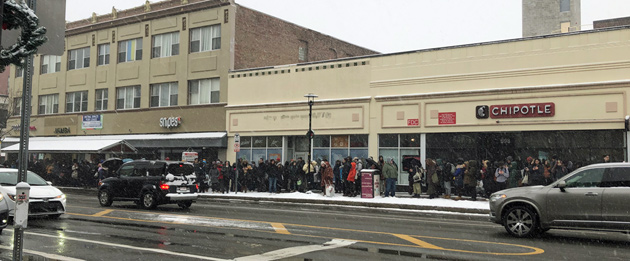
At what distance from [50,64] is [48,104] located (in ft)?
10.1

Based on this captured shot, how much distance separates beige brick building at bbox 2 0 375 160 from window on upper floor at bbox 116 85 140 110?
2.7 inches

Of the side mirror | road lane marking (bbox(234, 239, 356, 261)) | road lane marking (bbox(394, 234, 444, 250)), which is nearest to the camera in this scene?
road lane marking (bbox(234, 239, 356, 261))

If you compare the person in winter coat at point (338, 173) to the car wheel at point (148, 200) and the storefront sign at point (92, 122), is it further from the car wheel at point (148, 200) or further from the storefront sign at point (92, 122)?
the storefront sign at point (92, 122)

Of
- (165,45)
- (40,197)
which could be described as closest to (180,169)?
(40,197)

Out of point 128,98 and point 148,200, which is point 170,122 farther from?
point 148,200

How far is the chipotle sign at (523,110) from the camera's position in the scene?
72.5 feet

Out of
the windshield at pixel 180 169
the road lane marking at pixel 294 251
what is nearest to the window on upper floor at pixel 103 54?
the windshield at pixel 180 169

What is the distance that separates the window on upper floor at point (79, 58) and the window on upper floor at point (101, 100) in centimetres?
257

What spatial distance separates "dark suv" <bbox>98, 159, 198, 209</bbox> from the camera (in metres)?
17.6

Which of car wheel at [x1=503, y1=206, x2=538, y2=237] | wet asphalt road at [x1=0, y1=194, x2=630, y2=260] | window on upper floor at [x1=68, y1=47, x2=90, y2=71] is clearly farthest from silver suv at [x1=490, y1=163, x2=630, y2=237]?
window on upper floor at [x1=68, y1=47, x2=90, y2=71]

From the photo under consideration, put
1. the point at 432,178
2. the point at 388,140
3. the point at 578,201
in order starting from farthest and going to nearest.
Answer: the point at 388,140
the point at 432,178
the point at 578,201

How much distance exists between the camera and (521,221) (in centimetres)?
1167

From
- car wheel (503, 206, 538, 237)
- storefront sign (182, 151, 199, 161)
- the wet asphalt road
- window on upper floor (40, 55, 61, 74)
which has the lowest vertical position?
the wet asphalt road

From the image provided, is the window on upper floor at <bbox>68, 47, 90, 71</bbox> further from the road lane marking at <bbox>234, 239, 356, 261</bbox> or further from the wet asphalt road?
the road lane marking at <bbox>234, 239, 356, 261</bbox>
